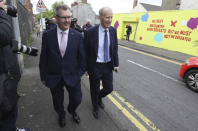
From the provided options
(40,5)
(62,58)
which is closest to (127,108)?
(62,58)

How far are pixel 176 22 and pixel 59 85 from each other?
38.6 ft

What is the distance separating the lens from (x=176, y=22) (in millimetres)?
10969

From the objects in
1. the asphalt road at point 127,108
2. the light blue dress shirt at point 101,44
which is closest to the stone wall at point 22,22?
the asphalt road at point 127,108

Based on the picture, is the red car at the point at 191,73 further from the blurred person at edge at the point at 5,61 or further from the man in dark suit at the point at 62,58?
the blurred person at edge at the point at 5,61

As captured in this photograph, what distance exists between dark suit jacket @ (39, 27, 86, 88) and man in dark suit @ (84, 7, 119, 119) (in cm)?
35

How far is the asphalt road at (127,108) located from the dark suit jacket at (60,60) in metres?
→ 0.93

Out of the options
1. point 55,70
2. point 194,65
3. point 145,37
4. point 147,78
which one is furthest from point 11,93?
point 145,37

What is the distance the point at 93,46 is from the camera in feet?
8.09

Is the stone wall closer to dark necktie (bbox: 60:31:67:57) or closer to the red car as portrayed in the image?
dark necktie (bbox: 60:31:67:57)

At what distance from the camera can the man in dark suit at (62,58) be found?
78.4 inches

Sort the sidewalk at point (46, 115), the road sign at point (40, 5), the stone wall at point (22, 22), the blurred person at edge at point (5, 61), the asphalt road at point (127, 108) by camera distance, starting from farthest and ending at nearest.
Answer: the road sign at point (40, 5)
the stone wall at point (22, 22)
the asphalt road at point (127, 108)
the sidewalk at point (46, 115)
the blurred person at edge at point (5, 61)

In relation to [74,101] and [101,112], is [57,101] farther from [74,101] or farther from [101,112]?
[101,112]

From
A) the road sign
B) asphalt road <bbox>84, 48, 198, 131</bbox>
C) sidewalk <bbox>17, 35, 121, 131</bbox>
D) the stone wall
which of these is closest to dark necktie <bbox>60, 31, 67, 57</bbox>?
sidewalk <bbox>17, 35, 121, 131</bbox>

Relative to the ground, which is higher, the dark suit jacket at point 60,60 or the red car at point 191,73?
the dark suit jacket at point 60,60
